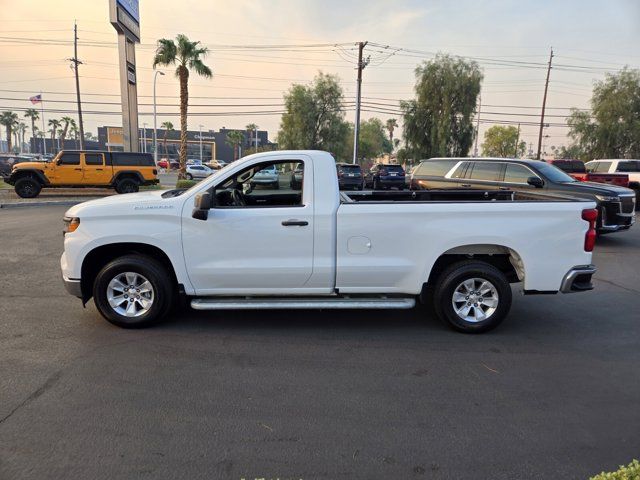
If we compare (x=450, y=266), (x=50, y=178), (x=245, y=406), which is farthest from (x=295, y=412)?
(x=50, y=178)

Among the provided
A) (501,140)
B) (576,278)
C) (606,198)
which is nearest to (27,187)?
(606,198)

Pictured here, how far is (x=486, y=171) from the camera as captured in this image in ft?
36.2

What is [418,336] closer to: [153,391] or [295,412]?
[295,412]

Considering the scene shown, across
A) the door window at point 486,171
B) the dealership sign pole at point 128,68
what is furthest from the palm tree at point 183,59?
the door window at point 486,171

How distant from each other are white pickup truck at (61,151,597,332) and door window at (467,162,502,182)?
6470mm

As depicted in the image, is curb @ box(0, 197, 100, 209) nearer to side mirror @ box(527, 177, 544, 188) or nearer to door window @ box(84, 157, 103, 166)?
door window @ box(84, 157, 103, 166)

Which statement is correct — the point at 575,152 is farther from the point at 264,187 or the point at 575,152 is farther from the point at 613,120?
the point at 264,187

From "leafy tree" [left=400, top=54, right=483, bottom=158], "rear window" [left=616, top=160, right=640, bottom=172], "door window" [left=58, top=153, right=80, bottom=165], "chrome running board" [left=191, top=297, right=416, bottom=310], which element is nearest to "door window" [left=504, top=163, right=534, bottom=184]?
"chrome running board" [left=191, top=297, right=416, bottom=310]

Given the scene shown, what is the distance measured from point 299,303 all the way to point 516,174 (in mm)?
7888

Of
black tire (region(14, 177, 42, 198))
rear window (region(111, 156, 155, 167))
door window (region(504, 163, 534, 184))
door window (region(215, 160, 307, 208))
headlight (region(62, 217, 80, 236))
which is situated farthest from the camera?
rear window (region(111, 156, 155, 167))

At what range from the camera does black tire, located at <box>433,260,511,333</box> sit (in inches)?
187

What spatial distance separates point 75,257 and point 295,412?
2911 millimetres

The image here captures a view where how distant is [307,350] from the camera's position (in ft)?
14.4

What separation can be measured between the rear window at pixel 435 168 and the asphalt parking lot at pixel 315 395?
22.4 feet
